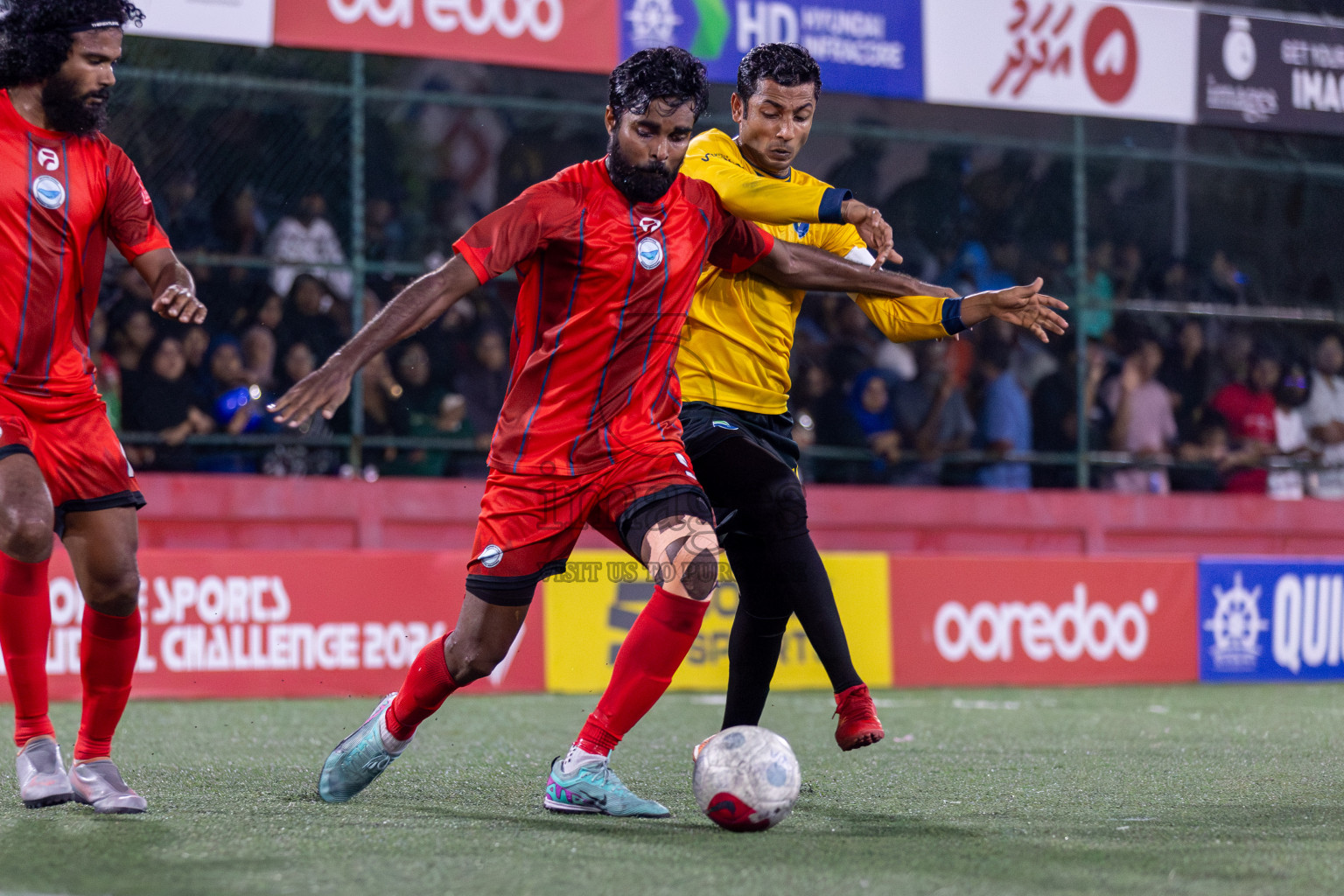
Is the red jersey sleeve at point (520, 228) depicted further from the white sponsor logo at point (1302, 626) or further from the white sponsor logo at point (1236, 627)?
the white sponsor logo at point (1302, 626)

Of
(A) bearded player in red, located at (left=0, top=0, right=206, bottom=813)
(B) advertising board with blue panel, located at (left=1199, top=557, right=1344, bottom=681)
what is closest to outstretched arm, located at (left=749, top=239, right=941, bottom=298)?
(A) bearded player in red, located at (left=0, top=0, right=206, bottom=813)

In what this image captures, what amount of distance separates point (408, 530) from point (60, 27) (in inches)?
230

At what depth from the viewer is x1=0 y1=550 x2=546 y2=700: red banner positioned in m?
8.55

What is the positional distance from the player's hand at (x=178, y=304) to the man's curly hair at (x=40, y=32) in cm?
64

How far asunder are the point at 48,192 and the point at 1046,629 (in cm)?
761

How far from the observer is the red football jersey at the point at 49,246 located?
411 cm

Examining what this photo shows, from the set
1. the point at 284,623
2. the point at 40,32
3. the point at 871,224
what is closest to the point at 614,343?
the point at 871,224

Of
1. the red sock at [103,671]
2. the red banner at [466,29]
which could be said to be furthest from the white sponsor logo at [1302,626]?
the red sock at [103,671]

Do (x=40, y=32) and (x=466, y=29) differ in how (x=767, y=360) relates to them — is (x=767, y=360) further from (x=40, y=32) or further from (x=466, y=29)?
(x=466, y=29)

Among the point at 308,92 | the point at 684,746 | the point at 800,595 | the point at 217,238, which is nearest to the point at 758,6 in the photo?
the point at 308,92

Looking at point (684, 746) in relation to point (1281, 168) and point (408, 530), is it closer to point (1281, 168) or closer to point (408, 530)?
point (408, 530)

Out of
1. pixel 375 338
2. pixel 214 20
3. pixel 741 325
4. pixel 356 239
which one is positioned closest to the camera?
pixel 375 338

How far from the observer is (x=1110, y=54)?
11.4 metres

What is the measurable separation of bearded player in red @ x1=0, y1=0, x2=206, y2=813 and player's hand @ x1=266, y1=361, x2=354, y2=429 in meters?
0.65
